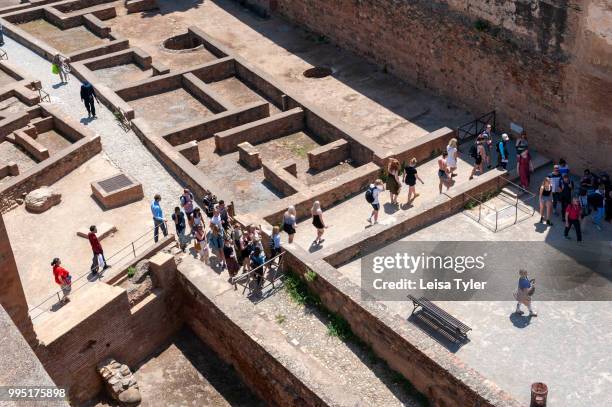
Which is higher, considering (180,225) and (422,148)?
(180,225)

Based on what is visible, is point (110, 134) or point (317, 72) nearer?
point (110, 134)

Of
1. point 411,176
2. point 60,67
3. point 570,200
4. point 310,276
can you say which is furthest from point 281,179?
point 60,67

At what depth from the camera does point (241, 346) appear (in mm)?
15539

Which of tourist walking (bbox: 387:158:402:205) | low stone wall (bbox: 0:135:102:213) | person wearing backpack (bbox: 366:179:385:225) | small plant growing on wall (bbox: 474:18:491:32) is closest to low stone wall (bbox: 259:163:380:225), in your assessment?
tourist walking (bbox: 387:158:402:205)

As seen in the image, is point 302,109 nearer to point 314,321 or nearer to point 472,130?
point 472,130

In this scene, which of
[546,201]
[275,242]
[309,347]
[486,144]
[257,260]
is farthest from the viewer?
[486,144]

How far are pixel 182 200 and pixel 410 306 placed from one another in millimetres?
5051

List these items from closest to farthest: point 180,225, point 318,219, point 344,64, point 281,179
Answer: point 180,225, point 318,219, point 281,179, point 344,64

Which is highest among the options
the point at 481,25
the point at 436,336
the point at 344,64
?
the point at 481,25

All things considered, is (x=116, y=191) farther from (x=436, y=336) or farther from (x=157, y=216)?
(x=436, y=336)

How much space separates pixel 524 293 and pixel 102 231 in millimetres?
8503

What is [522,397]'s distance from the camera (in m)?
14.4

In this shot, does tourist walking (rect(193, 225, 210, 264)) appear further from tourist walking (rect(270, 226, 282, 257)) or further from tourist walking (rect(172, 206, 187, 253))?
tourist walking (rect(270, 226, 282, 257))

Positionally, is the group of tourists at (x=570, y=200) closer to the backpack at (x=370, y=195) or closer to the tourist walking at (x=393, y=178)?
the tourist walking at (x=393, y=178)
